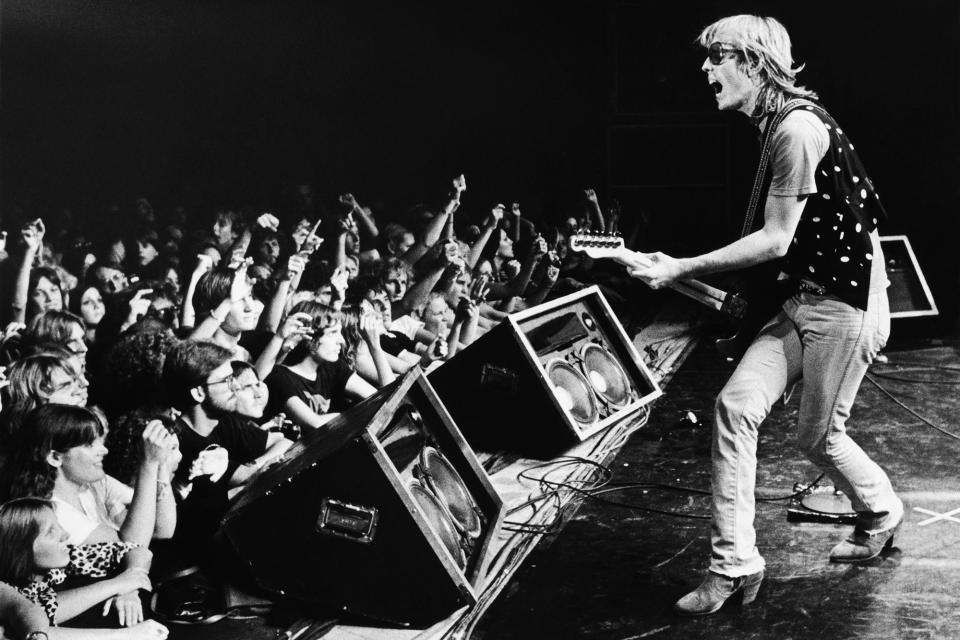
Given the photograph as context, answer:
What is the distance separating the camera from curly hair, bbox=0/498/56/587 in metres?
2.79

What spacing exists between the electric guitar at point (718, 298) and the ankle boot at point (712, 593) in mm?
673

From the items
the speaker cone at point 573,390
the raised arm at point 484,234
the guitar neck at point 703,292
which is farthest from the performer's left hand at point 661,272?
the raised arm at point 484,234

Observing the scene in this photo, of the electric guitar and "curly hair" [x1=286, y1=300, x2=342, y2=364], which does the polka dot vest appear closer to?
the electric guitar

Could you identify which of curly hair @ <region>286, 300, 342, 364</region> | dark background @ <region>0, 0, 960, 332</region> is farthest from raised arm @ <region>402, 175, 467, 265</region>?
curly hair @ <region>286, 300, 342, 364</region>

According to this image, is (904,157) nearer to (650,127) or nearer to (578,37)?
(650,127)

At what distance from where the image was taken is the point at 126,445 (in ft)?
10.5

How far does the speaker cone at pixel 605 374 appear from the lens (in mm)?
5059

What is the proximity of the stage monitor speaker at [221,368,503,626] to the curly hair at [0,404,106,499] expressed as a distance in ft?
1.61

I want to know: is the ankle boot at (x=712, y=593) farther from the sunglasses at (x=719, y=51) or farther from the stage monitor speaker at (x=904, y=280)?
the stage monitor speaker at (x=904, y=280)

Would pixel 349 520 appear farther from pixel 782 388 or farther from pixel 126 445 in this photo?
pixel 782 388

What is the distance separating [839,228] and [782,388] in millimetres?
479

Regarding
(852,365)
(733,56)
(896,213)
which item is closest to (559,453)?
(852,365)

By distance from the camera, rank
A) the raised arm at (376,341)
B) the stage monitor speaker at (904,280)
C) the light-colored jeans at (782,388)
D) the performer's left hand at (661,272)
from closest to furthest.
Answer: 1. the light-colored jeans at (782,388)
2. the performer's left hand at (661,272)
3. the raised arm at (376,341)
4. the stage monitor speaker at (904,280)

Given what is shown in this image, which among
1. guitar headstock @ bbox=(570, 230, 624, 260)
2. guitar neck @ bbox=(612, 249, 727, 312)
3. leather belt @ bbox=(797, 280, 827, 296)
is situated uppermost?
guitar headstock @ bbox=(570, 230, 624, 260)
